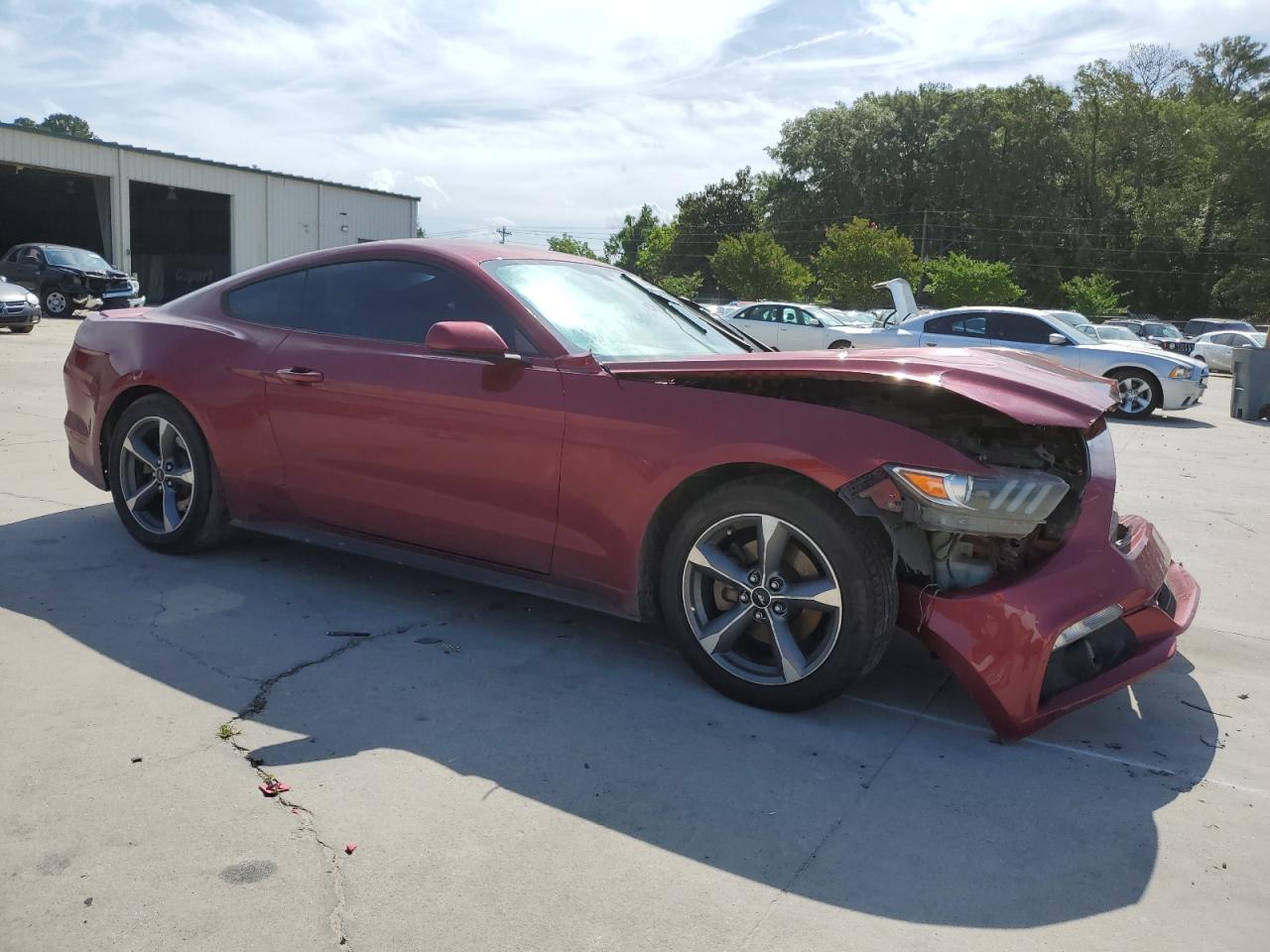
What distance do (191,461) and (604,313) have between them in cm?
198

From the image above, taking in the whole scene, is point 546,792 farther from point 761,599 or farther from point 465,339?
point 465,339

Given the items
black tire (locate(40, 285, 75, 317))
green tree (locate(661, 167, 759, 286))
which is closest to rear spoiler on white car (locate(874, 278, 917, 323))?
black tire (locate(40, 285, 75, 317))

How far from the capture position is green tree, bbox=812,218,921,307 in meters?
45.9

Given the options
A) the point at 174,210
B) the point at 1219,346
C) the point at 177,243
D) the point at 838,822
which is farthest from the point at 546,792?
the point at 177,243

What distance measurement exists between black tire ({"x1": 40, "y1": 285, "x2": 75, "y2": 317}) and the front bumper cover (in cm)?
2560

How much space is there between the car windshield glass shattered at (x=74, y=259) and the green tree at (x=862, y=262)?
31.7 meters

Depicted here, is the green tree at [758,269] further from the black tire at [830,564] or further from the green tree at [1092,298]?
the black tire at [830,564]

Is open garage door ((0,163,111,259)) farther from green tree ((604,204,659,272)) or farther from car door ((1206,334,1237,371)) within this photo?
green tree ((604,204,659,272))

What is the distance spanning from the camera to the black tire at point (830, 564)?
3072 millimetres

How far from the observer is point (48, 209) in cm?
4250

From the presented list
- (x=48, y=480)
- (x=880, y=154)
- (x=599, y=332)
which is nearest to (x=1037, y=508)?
(x=599, y=332)

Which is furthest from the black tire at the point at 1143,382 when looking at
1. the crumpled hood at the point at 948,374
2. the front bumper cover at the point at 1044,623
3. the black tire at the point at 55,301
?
the black tire at the point at 55,301

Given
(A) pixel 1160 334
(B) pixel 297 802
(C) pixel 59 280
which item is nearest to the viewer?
(B) pixel 297 802

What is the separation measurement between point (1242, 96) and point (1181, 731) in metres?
83.0
